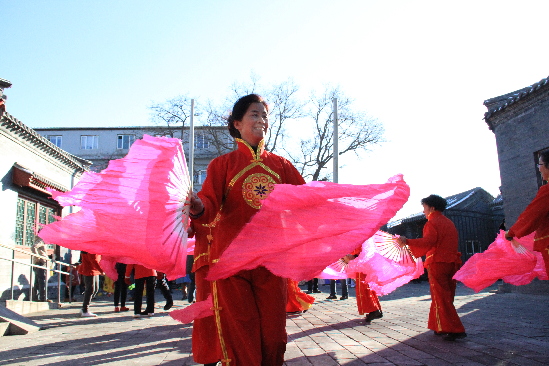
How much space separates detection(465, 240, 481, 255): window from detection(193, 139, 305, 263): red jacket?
20.2m

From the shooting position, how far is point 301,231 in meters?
2.47

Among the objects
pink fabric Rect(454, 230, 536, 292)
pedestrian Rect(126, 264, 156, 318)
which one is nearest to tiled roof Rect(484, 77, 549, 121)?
pink fabric Rect(454, 230, 536, 292)

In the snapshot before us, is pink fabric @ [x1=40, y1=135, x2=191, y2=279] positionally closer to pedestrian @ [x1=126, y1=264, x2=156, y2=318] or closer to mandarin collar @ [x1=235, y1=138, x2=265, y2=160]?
mandarin collar @ [x1=235, y1=138, x2=265, y2=160]

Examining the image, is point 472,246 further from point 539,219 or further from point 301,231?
point 301,231

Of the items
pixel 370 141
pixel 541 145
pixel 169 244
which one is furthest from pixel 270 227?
pixel 370 141

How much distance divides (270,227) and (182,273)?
0.56 meters

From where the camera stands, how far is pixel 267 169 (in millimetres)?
3006

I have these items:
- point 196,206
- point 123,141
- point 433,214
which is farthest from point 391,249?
point 123,141

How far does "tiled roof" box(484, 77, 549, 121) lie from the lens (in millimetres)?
11219

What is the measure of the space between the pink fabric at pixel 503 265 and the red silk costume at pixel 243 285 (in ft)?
10.0

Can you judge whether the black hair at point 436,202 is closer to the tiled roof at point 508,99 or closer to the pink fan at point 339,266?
the pink fan at point 339,266

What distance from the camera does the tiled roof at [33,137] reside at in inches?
520

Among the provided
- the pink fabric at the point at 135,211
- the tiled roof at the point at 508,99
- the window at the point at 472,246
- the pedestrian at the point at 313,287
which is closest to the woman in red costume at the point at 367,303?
the pink fabric at the point at 135,211

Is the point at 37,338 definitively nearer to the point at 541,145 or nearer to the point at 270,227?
the point at 270,227
